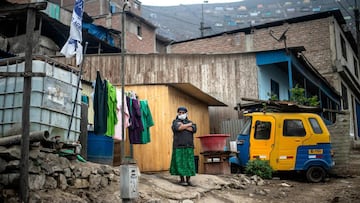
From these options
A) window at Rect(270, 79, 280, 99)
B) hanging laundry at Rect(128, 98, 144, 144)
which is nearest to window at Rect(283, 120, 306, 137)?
hanging laundry at Rect(128, 98, 144, 144)

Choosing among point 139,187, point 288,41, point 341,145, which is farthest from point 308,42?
point 139,187

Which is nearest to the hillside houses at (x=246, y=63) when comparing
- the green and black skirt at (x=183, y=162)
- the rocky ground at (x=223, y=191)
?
the green and black skirt at (x=183, y=162)

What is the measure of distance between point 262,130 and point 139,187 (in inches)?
213

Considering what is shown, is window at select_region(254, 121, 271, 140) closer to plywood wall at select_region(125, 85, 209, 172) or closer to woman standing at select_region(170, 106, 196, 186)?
plywood wall at select_region(125, 85, 209, 172)

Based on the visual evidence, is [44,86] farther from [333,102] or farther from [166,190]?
[333,102]

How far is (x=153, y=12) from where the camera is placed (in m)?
72.7

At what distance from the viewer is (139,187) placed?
25.3 feet

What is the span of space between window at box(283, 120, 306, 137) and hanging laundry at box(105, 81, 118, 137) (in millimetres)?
5530

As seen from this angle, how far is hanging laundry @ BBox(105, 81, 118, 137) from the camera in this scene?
28.7 ft

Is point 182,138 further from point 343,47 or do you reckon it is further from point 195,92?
point 343,47

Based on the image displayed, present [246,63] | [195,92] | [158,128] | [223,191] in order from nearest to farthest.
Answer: [223,191], [158,128], [195,92], [246,63]

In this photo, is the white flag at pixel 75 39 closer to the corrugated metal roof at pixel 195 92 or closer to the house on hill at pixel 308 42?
the corrugated metal roof at pixel 195 92

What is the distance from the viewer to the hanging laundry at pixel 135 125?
9867mm

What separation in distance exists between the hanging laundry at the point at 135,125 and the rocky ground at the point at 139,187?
139cm
